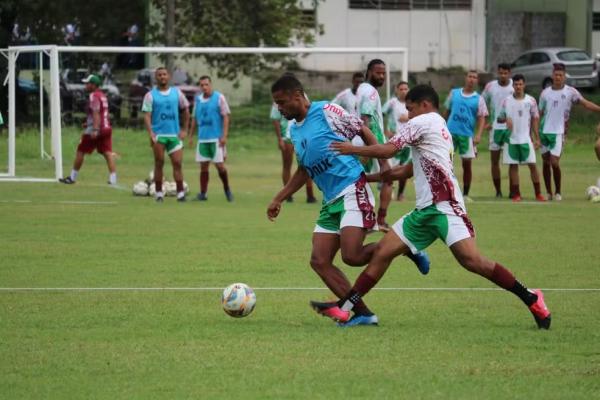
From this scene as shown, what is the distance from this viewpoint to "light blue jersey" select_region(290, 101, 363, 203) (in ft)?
32.8

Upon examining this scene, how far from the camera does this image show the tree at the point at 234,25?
1686 inches

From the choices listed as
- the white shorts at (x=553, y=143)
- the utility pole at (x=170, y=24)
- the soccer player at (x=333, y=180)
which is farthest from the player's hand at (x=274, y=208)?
the utility pole at (x=170, y=24)

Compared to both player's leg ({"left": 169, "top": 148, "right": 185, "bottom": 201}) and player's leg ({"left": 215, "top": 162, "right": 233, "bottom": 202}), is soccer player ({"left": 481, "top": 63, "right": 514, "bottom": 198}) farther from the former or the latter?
player's leg ({"left": 169, "top": 148, "right": 185, "bottom": 201})

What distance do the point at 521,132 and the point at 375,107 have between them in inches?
210

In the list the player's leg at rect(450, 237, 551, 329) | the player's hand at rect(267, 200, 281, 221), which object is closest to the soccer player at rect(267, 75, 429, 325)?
the player's hand at rect(267, 200, 281, 221)

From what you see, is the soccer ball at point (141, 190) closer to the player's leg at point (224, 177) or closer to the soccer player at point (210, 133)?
the soccer player at point (210, 133)

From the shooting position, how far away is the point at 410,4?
52875 mm

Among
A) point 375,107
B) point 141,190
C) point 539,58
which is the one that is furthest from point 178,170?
point 539,58

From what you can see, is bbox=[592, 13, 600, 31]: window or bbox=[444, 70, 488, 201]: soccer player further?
bbox=[592, 13, 600, 31]: window

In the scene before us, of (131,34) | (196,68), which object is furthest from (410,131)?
(131,34)

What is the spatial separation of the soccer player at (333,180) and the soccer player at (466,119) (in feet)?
42.6

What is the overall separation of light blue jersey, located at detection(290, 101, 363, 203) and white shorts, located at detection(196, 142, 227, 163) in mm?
12392

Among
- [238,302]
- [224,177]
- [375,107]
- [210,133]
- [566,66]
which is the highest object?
[566,66]

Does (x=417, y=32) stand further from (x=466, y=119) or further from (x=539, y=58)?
(x=466, y=119)
